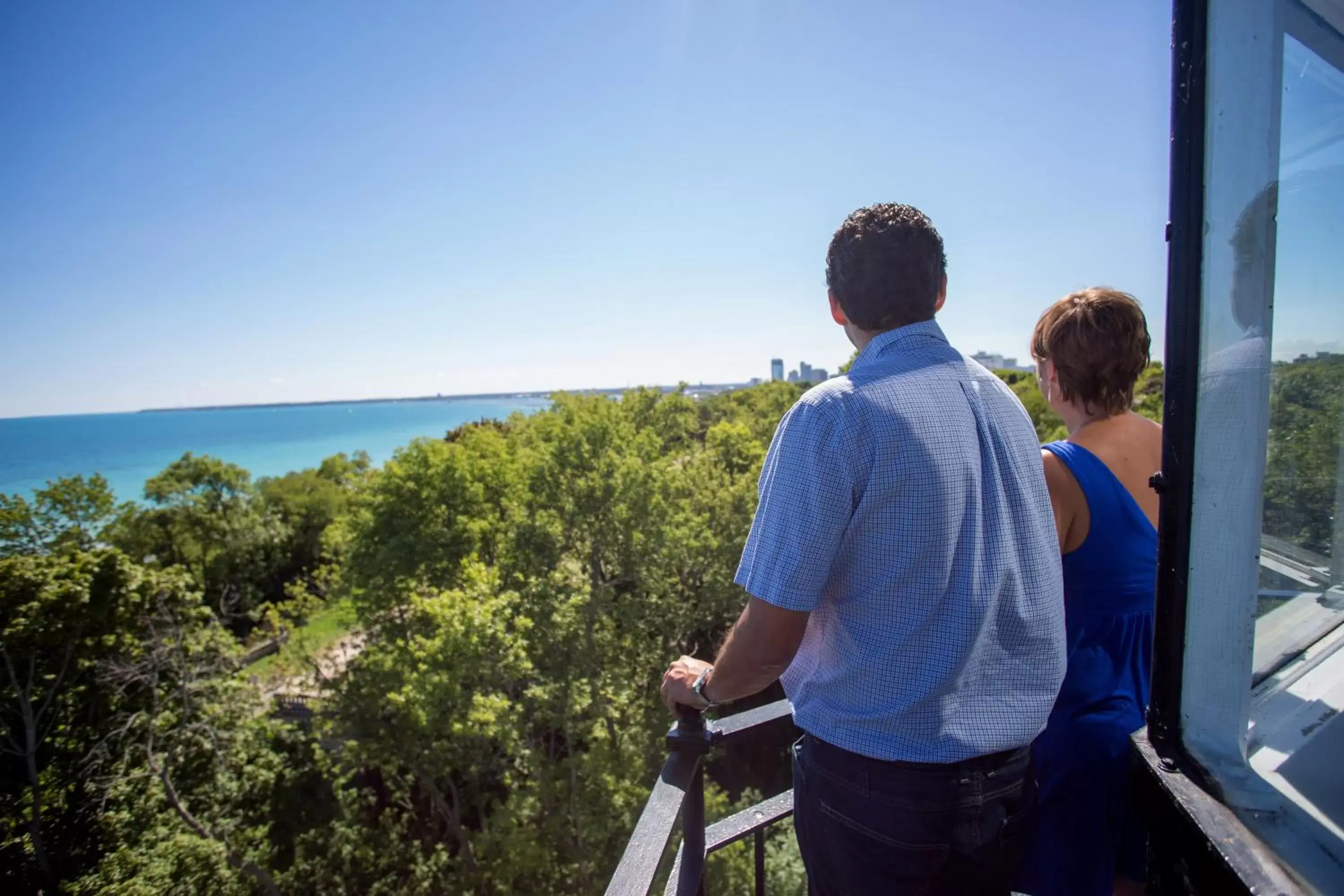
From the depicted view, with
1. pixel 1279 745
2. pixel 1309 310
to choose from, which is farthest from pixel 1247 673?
pixel 1309 310

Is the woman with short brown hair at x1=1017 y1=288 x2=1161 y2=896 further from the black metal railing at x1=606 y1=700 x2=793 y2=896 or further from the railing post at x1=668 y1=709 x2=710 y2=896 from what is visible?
the railing post at x1=668 y1=709 x2=710 y2=896

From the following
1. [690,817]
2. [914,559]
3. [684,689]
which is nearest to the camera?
[914,559]

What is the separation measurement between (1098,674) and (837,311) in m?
1.16

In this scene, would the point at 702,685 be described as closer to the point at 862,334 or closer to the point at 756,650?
the point at 756,650

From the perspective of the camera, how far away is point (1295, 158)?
111 centimetres

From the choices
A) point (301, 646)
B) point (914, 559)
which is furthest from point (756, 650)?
point (301, 646)

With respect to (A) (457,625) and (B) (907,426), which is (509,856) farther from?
(B) (907,426)

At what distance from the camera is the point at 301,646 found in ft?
50.2

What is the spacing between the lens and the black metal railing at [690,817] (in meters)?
1.36

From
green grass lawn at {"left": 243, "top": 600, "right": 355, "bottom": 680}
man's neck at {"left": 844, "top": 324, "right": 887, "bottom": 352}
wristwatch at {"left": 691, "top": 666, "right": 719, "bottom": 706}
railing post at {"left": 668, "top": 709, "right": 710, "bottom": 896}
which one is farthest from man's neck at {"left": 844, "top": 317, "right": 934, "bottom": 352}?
green grass lawn at {"left": 243, "top": 600, "right": 355, "bottom": 680}

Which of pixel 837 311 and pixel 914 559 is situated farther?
pixel 837 311

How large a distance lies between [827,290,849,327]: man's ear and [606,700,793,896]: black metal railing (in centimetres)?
98

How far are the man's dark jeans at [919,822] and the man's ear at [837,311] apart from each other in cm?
99

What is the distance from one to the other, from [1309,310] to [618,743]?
13140 millimetres
